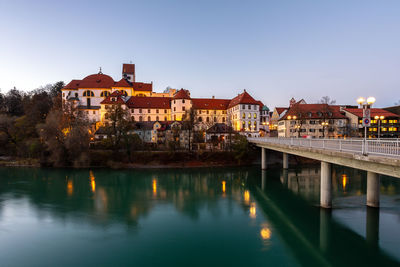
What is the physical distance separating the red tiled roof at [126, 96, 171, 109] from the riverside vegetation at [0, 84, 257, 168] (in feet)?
72.6

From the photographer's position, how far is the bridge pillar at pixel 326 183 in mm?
17781

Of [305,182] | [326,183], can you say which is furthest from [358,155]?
[305,182]

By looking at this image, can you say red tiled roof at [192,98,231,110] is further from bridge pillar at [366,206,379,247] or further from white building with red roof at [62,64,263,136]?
bridge pillar at [366,206,379,247]

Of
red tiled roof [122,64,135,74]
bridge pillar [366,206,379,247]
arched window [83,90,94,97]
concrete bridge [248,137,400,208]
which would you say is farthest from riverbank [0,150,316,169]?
red tiled roof [122,64,135,74]

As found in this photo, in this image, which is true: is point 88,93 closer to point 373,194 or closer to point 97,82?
point 97,82

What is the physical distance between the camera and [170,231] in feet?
52.5

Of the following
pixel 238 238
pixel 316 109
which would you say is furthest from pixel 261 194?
pixel 316 109

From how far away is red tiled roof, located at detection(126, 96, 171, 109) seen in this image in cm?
7019

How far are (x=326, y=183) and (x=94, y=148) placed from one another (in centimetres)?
4248

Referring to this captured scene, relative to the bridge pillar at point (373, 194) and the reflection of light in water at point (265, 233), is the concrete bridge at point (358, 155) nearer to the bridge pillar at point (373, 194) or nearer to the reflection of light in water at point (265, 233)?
the bridge pillar at point (373, 194)

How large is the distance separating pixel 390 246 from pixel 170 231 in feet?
42.2

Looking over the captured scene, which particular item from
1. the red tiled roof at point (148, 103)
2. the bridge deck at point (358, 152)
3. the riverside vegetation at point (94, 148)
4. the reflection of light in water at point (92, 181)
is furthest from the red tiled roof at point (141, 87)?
the bridge deck at point (358, 152)

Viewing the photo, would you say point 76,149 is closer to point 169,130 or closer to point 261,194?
point 169,130

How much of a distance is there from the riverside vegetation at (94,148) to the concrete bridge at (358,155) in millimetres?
22587
